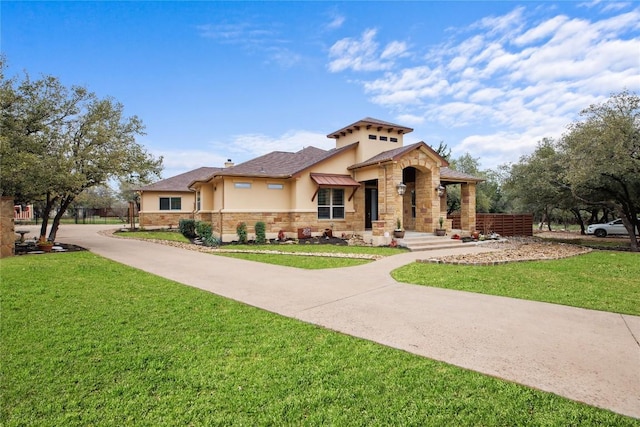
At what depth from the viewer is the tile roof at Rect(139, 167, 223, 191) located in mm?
26859

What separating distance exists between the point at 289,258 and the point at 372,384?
8286 millimetres

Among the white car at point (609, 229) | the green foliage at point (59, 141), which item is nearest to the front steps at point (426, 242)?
the green foliage at point (59, 141)

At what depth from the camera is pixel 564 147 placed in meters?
16.3

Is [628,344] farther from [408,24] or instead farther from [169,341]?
[408,24]

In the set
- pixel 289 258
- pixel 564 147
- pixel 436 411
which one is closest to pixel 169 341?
pixel 436 411

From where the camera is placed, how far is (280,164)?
18469 millimetres

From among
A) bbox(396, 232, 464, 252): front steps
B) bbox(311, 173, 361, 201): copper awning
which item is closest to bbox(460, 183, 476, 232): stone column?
bbox(396, 232, 464, 252): front steps

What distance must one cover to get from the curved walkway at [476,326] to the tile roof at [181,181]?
20900mm

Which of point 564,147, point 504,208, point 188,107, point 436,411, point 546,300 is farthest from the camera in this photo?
point 504,208

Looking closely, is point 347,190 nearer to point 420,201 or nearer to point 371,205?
point 371,205

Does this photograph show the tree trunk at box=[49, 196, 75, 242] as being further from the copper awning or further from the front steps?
the front steps

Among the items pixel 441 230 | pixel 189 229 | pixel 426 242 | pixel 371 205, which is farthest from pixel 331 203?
pixel 189 229

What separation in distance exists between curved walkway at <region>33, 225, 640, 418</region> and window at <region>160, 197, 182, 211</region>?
21.2 metres

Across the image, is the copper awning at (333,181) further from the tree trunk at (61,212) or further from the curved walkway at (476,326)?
the tree trunk at (61,212)
